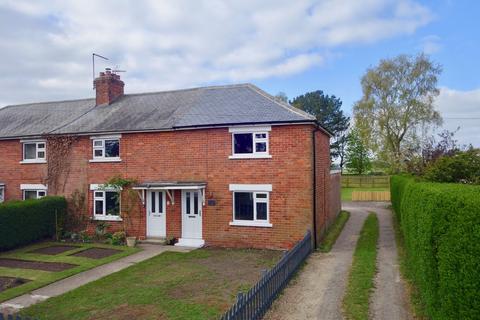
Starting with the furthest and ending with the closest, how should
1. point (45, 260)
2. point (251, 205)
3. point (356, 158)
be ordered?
point (356, 158), point (251, 205), point (45, 260)

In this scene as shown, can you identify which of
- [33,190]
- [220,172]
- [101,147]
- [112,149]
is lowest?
[33,190]

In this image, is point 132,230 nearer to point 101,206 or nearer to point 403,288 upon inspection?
point 101,206

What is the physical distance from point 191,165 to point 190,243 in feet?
11.4

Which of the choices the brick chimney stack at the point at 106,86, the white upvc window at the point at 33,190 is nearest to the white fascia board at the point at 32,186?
the white upvc window at the point at 33,190

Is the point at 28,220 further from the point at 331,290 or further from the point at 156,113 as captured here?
the point at 331,290

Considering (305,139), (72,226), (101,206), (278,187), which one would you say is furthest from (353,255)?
(72,226)

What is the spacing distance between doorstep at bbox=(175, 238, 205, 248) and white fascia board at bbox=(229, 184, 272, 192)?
2.83 metres

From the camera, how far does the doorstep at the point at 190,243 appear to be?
16.8 m

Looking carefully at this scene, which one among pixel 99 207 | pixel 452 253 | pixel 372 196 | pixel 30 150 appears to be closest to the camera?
pixel 452 253

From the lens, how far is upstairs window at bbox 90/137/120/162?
18625 millimetres

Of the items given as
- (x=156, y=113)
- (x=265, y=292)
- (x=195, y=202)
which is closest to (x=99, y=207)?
(x=195, y=202)

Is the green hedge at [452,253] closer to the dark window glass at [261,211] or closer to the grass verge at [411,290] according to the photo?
the grass verge at [411,290]

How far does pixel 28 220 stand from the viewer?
1728 cm

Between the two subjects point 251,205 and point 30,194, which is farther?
point 30,194
